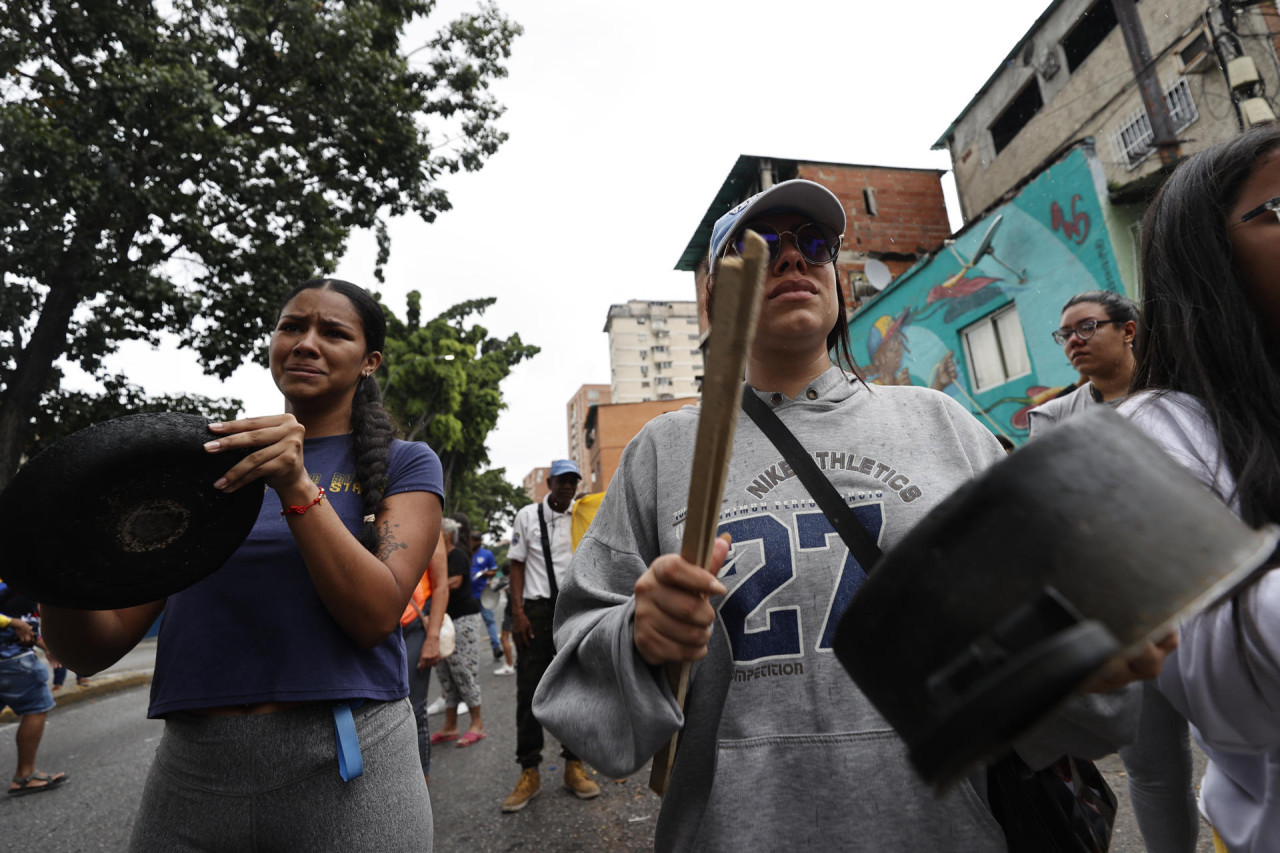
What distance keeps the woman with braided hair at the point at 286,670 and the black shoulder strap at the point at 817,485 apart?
84 centimetres

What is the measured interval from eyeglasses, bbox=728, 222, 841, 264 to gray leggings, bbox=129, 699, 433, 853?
138cm

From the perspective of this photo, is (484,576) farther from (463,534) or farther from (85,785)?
(85,785)

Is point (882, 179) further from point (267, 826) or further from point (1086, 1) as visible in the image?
point (267, 826)

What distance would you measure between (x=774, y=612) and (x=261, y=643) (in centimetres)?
109

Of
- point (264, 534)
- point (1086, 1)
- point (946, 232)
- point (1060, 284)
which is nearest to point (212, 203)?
point (264, 534)

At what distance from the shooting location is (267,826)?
1.36 meters

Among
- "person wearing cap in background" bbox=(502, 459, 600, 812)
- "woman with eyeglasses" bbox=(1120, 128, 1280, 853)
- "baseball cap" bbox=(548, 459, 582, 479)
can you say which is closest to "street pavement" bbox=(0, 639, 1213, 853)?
"person wearing cap in background" bbox=(502, 459, 600, 812)

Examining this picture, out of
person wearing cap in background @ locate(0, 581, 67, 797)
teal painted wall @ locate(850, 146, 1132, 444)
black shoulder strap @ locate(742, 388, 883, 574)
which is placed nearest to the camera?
black shoulder strap @ locate(742, 388, 883, 574)

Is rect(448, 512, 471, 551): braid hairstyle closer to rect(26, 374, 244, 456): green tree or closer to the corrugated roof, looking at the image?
rect(26, 374, 244, 456): green tree

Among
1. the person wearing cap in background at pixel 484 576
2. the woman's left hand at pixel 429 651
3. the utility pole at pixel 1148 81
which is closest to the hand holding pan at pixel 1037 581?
the woman's left hand at pixel 429 651

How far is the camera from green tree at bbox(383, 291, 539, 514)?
71.8 ft

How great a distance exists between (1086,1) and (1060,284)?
6274 mm

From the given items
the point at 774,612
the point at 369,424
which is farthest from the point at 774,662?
the point at 369,424

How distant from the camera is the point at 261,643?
1.44 meters
